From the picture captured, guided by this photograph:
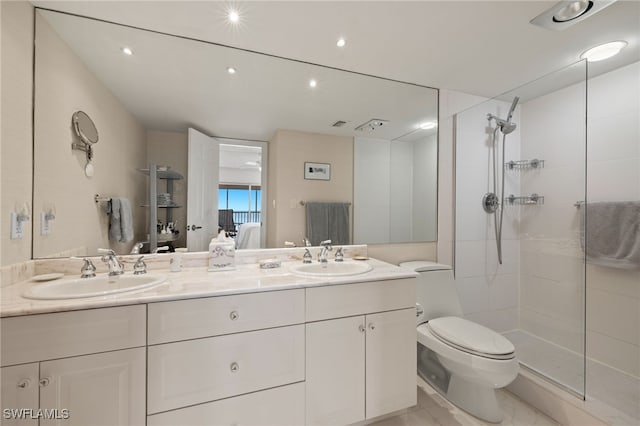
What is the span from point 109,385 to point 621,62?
340 centimetres

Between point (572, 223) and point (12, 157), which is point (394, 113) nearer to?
point (572, 223)

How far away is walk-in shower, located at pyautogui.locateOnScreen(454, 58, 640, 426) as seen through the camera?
1.73 metres

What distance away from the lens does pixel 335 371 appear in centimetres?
127

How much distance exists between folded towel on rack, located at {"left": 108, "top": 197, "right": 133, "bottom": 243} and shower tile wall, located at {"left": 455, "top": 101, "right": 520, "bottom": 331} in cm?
240

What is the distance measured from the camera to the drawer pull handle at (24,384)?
0.87m

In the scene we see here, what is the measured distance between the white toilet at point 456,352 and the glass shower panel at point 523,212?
0.46 metres

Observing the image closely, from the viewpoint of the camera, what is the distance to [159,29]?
1.39 m

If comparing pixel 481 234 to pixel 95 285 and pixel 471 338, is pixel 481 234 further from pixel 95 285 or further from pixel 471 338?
pixel 95 285

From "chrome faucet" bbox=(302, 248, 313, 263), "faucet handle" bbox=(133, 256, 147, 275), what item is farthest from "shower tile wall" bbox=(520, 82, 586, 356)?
"faucet handle" bbox=(133, 256, 147, 275)

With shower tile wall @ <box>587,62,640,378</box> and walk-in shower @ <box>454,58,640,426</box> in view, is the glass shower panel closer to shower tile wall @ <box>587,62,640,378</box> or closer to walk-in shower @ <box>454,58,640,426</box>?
walk-in shower @ <box>454,58,640,426</box>

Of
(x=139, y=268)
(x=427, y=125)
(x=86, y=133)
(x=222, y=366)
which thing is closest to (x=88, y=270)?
(x=139, y=268)

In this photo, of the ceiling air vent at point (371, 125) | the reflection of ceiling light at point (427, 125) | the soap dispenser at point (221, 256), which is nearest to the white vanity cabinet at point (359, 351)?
the soap dispenser at point (221, 256)

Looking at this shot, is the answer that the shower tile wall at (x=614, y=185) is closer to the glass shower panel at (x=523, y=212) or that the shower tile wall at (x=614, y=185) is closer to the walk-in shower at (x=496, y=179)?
the glass shower panel at (x=523, y=212)

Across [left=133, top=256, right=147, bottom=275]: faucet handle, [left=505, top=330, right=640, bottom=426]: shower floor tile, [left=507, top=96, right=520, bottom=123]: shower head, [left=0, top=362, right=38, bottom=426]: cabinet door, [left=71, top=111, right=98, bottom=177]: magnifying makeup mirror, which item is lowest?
[left=505, top=330, right=640, bottom=426]: shower floor tile
